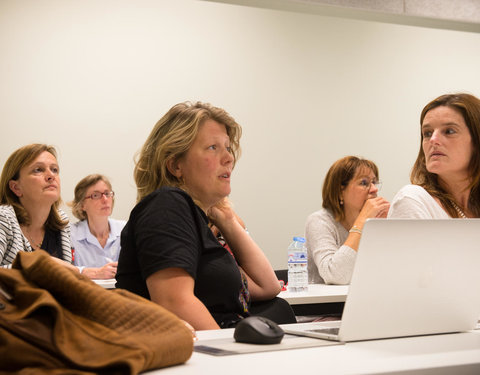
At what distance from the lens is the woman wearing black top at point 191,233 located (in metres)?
1.36

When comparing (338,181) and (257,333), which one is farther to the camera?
(338,181)

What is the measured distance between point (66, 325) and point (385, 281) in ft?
1.77

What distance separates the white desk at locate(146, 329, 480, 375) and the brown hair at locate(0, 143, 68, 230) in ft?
8.43

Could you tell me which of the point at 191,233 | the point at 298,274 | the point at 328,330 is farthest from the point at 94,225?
the point at 328,330

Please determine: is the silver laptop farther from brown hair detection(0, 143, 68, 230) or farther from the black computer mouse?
brown hair detection(0, 143, 68, 230)

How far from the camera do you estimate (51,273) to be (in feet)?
2.69

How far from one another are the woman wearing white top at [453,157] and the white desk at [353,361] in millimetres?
1273

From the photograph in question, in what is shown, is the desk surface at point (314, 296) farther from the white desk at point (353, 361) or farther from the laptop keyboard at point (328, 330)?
the white desk at point (353, 361)

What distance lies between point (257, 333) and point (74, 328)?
0.36 metres

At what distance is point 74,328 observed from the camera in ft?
2.49

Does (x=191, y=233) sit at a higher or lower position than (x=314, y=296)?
higher

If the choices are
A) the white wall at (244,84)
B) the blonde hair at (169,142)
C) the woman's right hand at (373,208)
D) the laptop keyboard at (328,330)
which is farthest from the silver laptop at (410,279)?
the white wall at (244,84)

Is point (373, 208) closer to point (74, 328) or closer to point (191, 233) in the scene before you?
point (191, 233)

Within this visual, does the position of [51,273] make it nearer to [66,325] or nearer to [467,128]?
[66,325]
